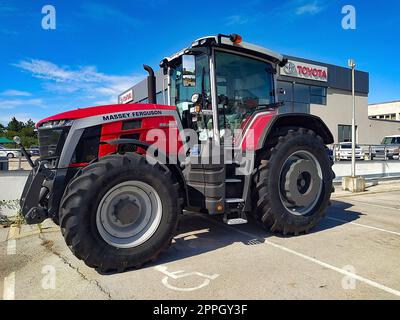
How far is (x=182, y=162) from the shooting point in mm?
4816

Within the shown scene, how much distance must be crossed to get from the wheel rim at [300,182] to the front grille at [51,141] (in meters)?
3.07

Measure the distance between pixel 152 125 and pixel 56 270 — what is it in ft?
6.84

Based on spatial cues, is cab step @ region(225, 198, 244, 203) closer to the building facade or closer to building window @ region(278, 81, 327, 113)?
building window @ region(278, 81, 327, 113)

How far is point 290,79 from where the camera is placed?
80.3 ft

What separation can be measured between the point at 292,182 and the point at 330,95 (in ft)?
83.9

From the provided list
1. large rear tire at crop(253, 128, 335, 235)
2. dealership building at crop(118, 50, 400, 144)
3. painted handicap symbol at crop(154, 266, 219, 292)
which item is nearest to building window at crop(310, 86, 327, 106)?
dealership building at crop(118, 50, 400, 144)

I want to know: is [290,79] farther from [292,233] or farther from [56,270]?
[56,270]

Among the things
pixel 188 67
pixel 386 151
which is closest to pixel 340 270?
pixel 188 67

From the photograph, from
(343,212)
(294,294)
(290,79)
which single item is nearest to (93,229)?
(294,294)

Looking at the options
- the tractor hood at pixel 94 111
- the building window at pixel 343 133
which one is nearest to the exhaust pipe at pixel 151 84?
the tractor hood at pixel 94 111

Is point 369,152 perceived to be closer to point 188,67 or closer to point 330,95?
point 188,67

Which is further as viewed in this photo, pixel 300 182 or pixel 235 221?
pixel 300 182

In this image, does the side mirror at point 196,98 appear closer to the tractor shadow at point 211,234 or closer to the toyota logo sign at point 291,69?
the tractor shadow at point 211,234

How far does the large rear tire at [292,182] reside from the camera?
4.95 metres
